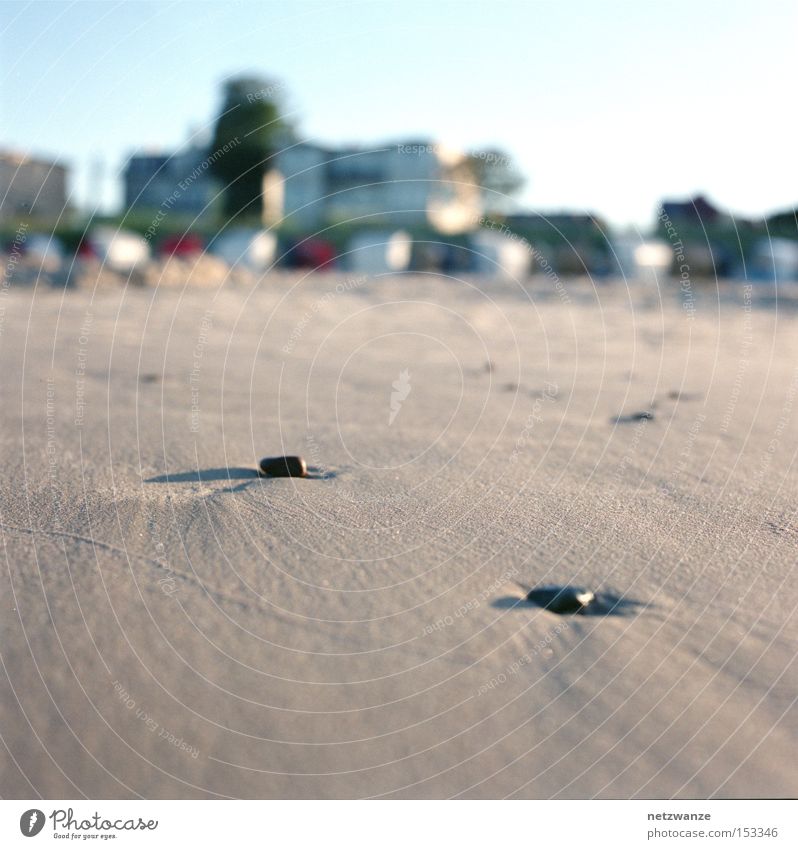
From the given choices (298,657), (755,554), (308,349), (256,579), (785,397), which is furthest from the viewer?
(308,349)

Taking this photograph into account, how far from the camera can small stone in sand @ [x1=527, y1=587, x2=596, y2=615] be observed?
6.13 feet

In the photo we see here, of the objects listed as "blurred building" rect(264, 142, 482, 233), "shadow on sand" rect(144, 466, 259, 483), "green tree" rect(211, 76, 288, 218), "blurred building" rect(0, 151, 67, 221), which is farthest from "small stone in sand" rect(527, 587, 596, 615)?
"blurred building" rect(264, 142, 482, 233)

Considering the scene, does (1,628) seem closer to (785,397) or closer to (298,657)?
(298,657)

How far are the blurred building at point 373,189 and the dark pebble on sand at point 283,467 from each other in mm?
15753

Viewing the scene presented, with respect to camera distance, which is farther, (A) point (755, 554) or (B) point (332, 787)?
(A) point (755, 554)

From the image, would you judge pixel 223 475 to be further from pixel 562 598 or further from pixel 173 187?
pixel 173 187

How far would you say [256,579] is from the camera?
6.37ft

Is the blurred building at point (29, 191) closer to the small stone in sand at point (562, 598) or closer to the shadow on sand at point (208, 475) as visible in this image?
the shadow on sand at point (208, 475)

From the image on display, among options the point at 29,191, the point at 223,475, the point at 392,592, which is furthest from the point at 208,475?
the point at 29,191

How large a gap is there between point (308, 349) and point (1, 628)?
12.3 feet

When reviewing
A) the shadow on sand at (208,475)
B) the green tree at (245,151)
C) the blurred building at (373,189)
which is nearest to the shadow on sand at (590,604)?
the shadow on sand at (208,475)

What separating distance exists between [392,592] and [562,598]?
36 cm

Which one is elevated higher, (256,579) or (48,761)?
(256,579)

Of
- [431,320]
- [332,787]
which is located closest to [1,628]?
[332,787]
